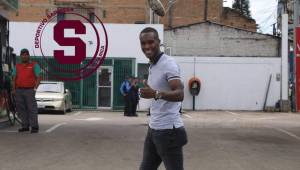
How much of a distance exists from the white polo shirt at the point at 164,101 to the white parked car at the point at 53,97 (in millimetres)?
22074

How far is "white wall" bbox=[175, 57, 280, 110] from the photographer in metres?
34.3

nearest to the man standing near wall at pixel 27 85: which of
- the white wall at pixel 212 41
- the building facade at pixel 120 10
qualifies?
Result: the white wall at pixel 212 41

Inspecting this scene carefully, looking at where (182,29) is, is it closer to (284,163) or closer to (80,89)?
(80,89)

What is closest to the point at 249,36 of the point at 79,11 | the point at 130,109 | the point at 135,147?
the point at 130,109

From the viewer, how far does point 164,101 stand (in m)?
5.41

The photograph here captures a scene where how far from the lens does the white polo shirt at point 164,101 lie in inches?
213

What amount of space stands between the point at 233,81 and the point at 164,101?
2939 cm

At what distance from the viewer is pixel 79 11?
52031 mm

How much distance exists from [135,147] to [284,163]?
304 centimetres

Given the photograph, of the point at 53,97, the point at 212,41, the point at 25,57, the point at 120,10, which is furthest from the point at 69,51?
the point at 120,10

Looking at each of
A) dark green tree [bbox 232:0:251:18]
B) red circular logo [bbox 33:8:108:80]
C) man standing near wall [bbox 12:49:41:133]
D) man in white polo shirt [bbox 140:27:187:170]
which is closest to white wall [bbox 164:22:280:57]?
red circular logo [bbox 33:8:108:80]

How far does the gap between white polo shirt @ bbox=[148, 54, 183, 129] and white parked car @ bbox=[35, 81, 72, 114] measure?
72.4 ft

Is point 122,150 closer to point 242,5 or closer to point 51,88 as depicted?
point 51,88

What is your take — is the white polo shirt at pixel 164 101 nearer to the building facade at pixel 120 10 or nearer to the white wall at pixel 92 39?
the white wall at pixel 92 39
